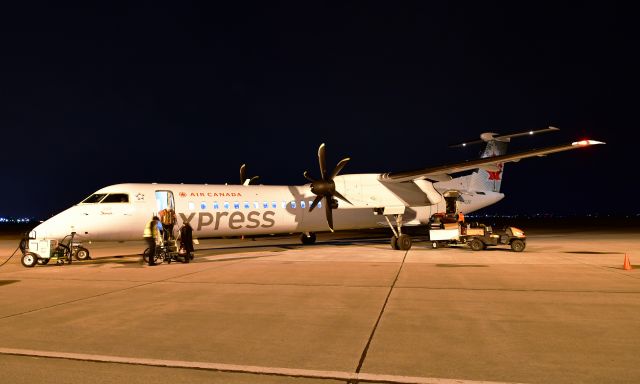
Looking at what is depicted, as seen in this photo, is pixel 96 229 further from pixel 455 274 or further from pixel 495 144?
pixel 495 144

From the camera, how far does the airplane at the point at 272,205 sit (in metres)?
17.0

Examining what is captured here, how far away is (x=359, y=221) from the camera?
2419 centimetres

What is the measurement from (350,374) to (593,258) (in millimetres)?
14658

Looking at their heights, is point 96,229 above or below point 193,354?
above

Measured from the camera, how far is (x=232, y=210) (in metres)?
20.6

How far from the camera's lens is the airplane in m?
17.0

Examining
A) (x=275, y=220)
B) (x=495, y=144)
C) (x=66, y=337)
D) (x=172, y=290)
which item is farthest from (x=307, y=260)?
(x=495, y=144)

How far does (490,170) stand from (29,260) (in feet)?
73.2

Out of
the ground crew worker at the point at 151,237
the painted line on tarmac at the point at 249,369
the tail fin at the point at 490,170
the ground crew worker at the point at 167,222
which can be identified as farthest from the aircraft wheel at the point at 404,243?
the painted line on tarmac at the point at 249,369

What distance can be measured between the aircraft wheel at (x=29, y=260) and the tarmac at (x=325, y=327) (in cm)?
279

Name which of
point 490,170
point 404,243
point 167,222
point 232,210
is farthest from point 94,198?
point 490,170

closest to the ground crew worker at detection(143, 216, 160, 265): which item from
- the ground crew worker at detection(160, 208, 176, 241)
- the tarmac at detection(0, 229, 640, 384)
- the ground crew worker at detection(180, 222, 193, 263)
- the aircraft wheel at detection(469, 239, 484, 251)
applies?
the ground crew worker at detection(180, 222, 193, 263)

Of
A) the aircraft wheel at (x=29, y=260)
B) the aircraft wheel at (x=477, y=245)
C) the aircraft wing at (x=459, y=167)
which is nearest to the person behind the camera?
the aircraft wheel at (x=29, y=260)

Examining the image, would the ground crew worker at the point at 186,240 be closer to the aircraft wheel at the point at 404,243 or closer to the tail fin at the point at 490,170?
the aircraft wheel at the point at 404,243
